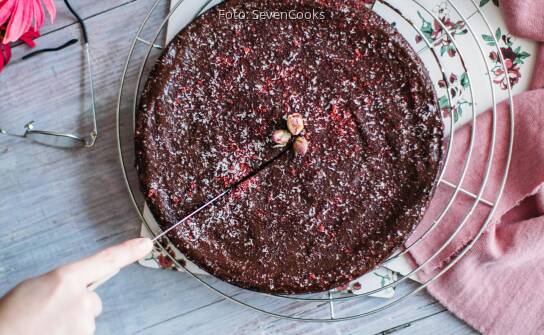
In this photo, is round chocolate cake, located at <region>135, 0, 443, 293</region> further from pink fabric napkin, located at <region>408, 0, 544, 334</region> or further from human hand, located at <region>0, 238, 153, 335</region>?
human hand, located at <region>0, 238, 153, 335</region>

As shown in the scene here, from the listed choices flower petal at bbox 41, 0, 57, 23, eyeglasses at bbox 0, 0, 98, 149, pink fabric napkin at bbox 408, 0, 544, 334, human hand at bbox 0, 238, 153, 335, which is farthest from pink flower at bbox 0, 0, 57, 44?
pink fabric napkin at bbox 408, 0, 544, 334

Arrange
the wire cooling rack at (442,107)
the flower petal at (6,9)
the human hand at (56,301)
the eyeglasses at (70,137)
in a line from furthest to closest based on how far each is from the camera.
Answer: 1. the eyeglasses at (70,137)
2. the wire cooling rack at (442,107)
3. the flower petal at (6,9)
4. the human hand at (56,301)

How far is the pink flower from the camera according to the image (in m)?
1.31

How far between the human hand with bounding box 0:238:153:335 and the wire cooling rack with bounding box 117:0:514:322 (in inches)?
19.3

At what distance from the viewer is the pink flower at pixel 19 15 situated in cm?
131

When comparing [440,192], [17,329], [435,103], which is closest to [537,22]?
[435,103]

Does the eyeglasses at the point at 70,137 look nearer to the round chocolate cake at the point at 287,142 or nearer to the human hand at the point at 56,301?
the round chocolate cake at the point at 287,142

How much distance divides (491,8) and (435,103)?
40cm

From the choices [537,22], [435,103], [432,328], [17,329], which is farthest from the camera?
[432,328]

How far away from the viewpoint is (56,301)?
2.99 feet

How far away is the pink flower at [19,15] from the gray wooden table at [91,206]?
15cm

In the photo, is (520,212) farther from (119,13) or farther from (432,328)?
(119,13)

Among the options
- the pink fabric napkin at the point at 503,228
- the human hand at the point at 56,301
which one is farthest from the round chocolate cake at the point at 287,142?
the human hand at the point at 56,301

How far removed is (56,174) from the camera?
156 cm
